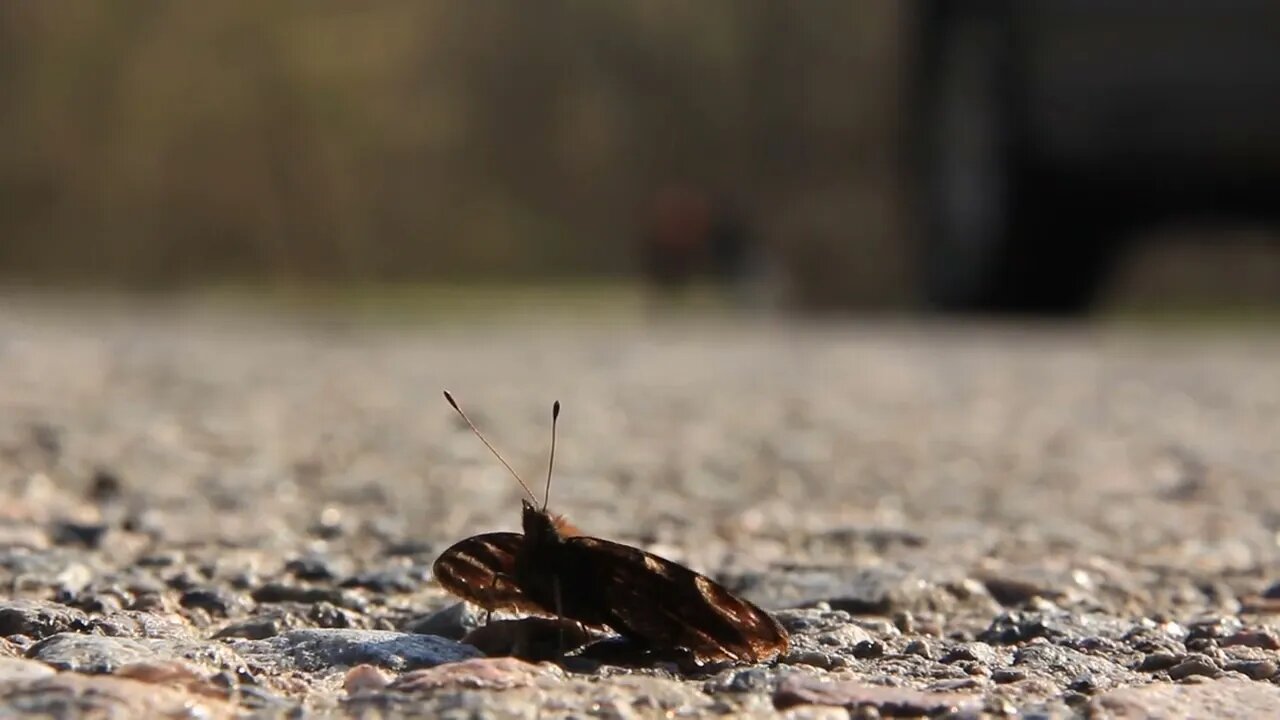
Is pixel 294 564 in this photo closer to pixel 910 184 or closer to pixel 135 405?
pixel 135 405

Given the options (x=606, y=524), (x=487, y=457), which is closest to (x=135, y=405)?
(x=487, y=457)

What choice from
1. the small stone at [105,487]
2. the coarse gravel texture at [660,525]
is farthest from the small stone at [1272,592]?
the small stone at [105,487]

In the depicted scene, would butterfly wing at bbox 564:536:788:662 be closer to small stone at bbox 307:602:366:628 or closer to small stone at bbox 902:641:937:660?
small stone at bbox 902:641:937:660

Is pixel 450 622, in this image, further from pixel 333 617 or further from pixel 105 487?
pixel 105 487

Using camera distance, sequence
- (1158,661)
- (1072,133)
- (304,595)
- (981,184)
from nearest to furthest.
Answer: (1158,661)
(304,595)
(1072,133)
(981,184)

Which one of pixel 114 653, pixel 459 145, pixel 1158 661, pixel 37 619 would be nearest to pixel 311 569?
pixel 37 619

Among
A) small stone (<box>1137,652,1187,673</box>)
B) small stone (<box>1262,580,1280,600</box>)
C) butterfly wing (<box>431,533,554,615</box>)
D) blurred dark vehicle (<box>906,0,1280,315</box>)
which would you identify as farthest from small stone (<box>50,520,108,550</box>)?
blurred dark vehicle (<box>906,0,1280,315</box>)
